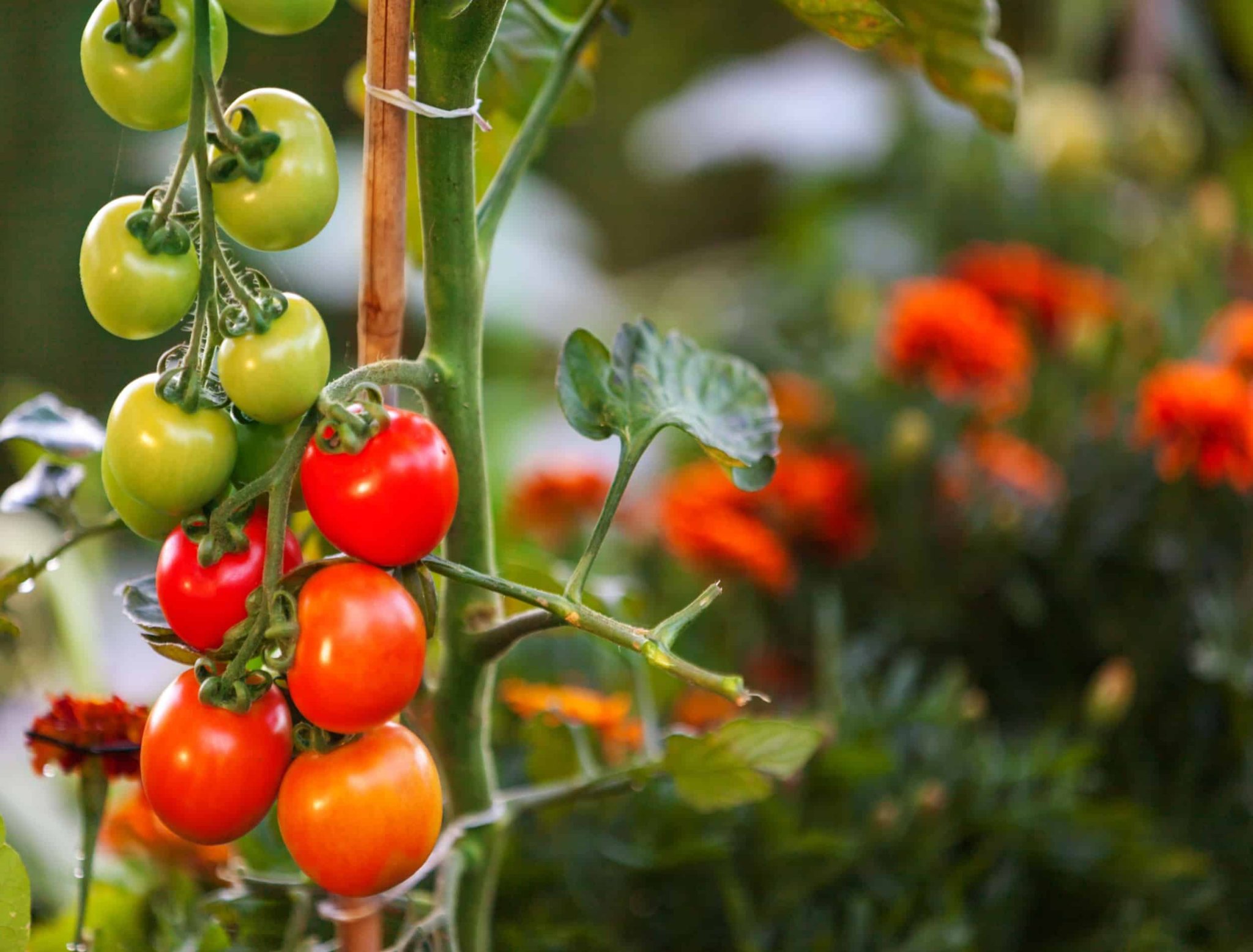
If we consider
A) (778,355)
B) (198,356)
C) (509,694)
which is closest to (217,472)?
(198,356)

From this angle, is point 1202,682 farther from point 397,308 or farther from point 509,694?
point 397,308

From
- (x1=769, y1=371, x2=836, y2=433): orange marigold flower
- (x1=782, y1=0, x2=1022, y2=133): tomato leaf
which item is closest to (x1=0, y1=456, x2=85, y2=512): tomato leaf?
(x1=782, y1=0, x2=1022, y2=133): tomato leaf

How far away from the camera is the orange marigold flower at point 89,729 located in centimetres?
31

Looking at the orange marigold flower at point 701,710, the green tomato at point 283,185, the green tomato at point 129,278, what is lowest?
the orange marigold flower at point 701,710

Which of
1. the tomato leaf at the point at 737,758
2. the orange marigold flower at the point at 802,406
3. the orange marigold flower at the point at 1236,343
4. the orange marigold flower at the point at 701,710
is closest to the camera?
the tomato leaf at the point at 737,758

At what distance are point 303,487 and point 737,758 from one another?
0.16 metres

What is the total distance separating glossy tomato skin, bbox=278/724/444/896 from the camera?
0.77ft

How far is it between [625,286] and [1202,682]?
→ 42.4 inches

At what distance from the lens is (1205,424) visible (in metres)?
0.63

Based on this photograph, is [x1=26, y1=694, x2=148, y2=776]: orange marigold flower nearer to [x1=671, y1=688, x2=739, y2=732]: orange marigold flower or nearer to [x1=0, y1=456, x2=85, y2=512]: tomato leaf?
[x1=0, y1=456, x2=85, y2=512]: tomato leaf

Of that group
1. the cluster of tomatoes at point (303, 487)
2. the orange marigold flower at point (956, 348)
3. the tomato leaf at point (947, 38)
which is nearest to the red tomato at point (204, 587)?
the cluster of tomatoes at point (303, 487)

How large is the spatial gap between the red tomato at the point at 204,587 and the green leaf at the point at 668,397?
0.32 feet

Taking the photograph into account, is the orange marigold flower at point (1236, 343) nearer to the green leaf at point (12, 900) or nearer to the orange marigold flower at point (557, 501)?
the orange marigold flower at point (557, 501)

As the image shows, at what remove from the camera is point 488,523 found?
0.31 m
